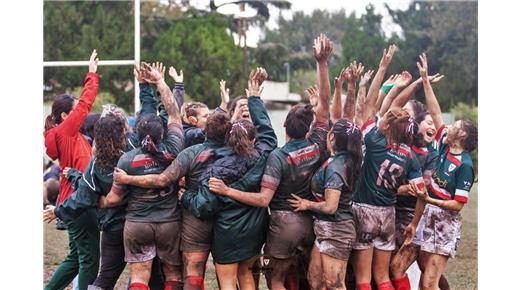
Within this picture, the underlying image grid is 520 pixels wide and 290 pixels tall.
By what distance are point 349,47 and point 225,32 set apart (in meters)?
3.62

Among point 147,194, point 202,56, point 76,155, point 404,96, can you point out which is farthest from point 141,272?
point 202,56

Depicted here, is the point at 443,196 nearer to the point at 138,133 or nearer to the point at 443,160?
the point at 443,160

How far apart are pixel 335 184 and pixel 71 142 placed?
2248mm

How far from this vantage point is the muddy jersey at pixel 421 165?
7.17 m

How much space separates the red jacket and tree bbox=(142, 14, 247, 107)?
17.6 meters

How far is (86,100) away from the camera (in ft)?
23.5

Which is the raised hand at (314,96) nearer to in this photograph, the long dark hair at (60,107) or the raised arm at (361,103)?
the raised arm at (361,103)

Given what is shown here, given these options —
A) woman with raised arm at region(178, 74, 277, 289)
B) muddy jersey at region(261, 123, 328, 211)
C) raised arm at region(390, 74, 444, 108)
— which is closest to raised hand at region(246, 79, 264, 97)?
woman with raised arm at region(178, 74, 277, 289)

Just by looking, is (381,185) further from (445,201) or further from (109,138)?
(109,138)

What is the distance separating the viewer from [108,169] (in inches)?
264

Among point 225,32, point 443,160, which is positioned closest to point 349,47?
point 225,32

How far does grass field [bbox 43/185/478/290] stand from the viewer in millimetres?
9734

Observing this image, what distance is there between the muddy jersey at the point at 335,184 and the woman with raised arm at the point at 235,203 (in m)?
0.39

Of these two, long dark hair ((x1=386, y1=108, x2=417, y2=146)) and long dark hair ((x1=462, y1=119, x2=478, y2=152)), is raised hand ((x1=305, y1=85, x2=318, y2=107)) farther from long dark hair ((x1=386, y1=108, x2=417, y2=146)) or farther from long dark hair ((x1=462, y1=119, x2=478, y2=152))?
long dark hair ((x1=462, y1=119, x2=478, y2=152))
